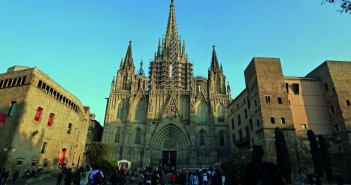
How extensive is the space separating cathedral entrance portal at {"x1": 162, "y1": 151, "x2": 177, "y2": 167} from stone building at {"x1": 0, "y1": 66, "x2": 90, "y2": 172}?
16055 millimetres

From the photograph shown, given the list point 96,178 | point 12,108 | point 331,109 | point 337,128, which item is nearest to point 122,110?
point 12,108

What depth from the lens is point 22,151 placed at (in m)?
22.1

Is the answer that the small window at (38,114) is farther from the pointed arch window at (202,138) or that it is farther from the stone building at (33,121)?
the pointed arch window at (202,138)

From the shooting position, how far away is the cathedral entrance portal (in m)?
40.0

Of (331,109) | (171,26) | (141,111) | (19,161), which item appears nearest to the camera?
(19,161)

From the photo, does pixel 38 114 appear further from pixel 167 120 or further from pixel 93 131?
pixel 167 120

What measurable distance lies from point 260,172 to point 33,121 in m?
26.5

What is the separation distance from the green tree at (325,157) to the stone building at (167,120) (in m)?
18.2

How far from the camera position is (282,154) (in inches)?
841

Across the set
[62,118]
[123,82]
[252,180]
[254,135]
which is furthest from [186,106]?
[252,180]

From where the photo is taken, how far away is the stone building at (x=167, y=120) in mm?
38906

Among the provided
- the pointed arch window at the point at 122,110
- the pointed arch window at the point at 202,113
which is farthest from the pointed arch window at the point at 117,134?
the pointed arch window at the point at 202,113

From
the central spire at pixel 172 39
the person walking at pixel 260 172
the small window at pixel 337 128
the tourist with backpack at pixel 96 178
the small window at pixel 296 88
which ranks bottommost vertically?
the tourist with backpack at pixel 96 178

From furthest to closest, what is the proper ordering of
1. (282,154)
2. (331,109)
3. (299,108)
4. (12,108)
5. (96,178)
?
(299,108), (331,109), (12,108), (282,154), (96,178)
